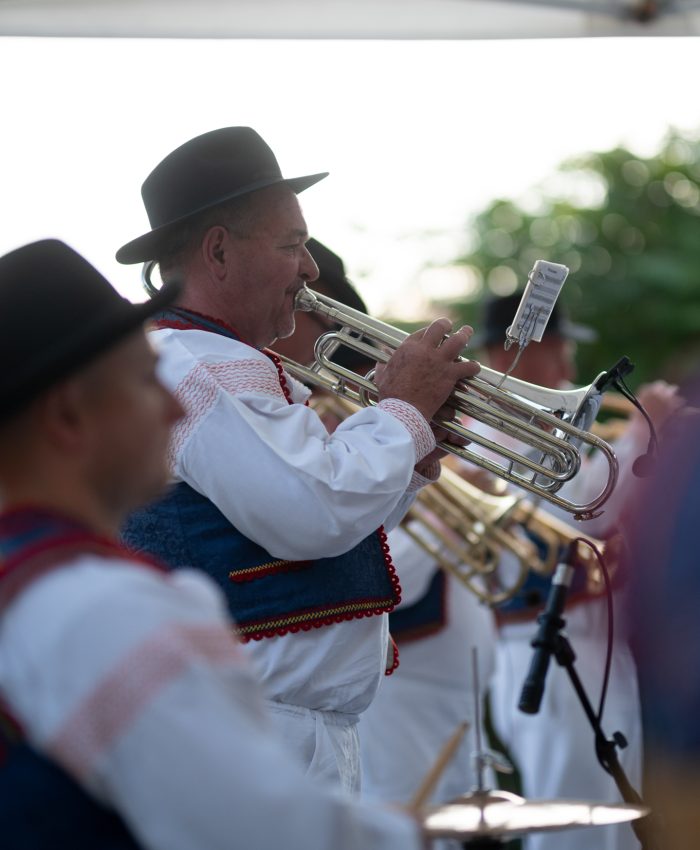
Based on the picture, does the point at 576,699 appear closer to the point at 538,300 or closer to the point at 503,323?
the point at 503,323

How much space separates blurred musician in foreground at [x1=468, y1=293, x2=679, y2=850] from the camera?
180 inches

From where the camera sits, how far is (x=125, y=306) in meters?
1.54

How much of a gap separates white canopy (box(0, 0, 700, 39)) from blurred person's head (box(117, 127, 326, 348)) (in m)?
1.02

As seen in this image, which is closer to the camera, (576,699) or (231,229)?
(231,229)

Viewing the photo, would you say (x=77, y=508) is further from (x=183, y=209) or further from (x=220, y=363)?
(x=183, y=209)

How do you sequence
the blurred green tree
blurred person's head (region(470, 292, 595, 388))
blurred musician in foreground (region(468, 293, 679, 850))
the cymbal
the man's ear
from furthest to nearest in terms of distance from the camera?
the blurred green tree < blurred person's head (region(470, 292, 595, 388)) < blurred musician in foreground (region(468, 293, 679, 850)) < the man's ear < the cymbal

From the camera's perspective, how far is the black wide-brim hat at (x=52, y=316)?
1.38 metres

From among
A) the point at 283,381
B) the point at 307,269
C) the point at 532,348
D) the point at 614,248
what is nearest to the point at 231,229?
the point at 307,269

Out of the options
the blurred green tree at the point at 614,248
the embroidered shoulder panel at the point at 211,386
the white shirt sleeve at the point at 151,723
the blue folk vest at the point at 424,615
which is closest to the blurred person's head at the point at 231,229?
the embroidered shoulder panel at the point at 211,386

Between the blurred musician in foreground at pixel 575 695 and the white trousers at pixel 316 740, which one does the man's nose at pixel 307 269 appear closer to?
the white trousers at pixel 316 740

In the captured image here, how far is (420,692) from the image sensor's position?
4922 millimetres

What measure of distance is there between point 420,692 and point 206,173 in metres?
2.85

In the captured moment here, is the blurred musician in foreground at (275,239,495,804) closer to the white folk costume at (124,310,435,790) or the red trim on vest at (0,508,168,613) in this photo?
the white folk costume at (124,310,435,790)

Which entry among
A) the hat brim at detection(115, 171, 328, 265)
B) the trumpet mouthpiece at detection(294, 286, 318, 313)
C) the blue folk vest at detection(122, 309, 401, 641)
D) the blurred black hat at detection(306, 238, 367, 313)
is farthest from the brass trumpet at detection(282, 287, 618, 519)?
the blurred black hat at detection(306, 238, 367, 313)
